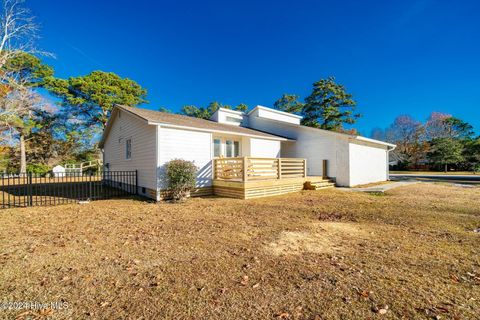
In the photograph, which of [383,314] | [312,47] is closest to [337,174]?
[383,314]

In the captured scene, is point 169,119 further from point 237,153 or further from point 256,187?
point 256,187

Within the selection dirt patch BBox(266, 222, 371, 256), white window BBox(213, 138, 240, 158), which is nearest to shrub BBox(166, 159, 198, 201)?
white window BBox(213, 138, 240, 158)

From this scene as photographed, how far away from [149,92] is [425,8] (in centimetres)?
3363

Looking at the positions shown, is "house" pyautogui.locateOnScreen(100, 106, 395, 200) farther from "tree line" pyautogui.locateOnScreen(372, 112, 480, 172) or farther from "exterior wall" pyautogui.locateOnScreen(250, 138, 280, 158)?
"tree line" pyautogui.locateOnScreen(372, 112, 480, 172)

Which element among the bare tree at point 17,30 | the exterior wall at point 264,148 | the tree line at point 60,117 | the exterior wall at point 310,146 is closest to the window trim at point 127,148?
the exterior wall at point 264,148

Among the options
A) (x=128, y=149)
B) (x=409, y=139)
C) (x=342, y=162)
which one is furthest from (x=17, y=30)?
(x=409, y=139)

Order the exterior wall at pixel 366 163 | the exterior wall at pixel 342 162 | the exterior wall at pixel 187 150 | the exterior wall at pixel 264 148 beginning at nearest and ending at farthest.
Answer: the exterior wall at pixel 187 150
the exterior wall at pixel 342 162
the exterior wall at pixel 366 163
the exterior wall at pixel 264 148

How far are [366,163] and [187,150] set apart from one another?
13.0 meters

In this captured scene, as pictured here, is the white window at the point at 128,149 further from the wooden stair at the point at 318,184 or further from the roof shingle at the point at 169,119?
the wooden stair at the point at 318,184

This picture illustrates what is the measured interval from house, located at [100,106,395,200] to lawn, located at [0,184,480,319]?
4156 millimetres

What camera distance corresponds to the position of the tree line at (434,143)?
33.0 m

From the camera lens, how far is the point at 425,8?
13508 mm

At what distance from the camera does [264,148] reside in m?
14.8

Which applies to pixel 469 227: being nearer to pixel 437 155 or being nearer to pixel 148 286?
pixel 148 286
